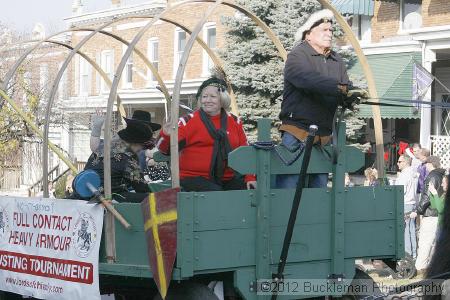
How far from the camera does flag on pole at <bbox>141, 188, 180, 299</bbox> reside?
17.0ft

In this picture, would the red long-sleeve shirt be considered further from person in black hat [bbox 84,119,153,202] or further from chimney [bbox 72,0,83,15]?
chimney [bbox 72,0,83,15]

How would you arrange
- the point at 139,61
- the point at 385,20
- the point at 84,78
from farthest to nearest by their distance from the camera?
the point at 84,78 → the point at 139,61 → the point at 385,20

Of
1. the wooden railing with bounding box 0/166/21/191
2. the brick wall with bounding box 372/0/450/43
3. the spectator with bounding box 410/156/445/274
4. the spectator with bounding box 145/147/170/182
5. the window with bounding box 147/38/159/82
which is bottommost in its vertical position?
the wooden railing with bounding box 0/166/21/191

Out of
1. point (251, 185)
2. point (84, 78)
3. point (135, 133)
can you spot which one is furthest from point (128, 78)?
point (251, 185)

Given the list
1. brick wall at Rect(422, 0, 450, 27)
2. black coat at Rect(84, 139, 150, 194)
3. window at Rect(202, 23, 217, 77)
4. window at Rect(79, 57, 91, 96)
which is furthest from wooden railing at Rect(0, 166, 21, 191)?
black coat at Rect(84, 139, 150, 194)

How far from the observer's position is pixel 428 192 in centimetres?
1092

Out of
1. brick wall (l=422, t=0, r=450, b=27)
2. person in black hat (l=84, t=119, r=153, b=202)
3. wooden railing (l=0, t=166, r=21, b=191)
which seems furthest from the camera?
wooden railing (l=0, t=166, r=21, b=191)

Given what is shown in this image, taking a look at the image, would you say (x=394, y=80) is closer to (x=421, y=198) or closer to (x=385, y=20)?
(x=385, y=20)

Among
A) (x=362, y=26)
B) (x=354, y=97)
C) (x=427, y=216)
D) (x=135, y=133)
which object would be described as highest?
(x=362, y=26)

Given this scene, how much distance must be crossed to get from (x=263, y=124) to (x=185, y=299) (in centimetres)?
128

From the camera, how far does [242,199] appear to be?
543cm

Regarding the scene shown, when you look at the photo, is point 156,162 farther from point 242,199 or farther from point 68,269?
point 242,199

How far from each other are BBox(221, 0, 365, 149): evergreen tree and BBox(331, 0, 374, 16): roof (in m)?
1.15

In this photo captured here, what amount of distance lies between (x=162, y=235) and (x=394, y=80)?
13902 mm
